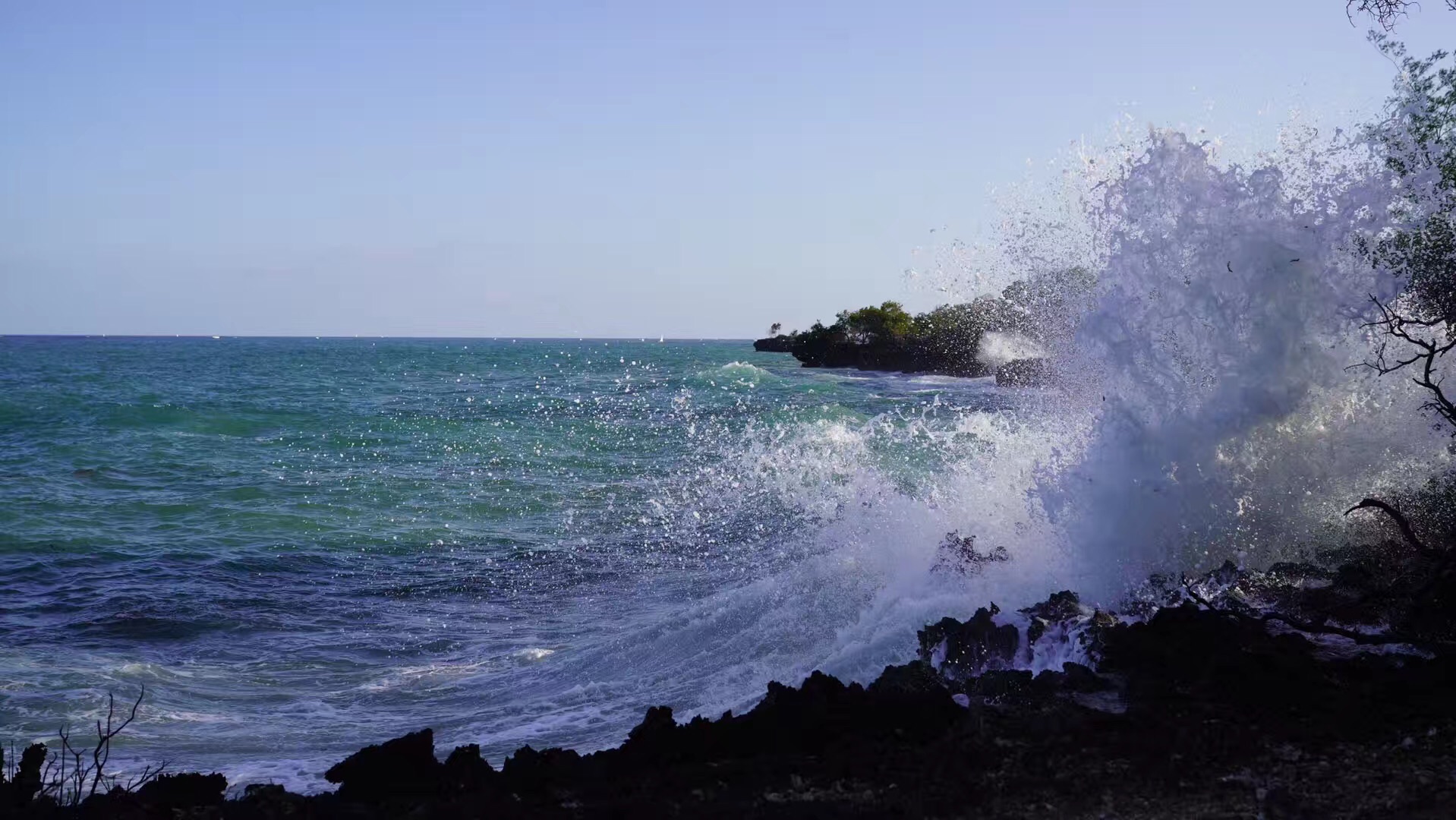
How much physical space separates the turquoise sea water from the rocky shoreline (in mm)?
1546

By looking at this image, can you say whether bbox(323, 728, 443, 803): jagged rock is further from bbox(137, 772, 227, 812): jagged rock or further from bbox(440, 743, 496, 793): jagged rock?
bbox(137, 772, 227, 812): jagged rock

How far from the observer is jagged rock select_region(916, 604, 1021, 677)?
6859 mm

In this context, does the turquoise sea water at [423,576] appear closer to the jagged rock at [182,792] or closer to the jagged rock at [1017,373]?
the jagged rock at [182,792]

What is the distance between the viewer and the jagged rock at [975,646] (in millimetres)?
6859

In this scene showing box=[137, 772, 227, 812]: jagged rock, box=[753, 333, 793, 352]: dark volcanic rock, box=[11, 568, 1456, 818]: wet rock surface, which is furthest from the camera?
box=[753, 333, 793, 352]: dark volcanic rock

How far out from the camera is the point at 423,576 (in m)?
12.6

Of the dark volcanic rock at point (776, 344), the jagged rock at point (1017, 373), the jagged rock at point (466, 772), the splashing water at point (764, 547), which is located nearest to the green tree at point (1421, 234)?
the splashing water at point (764, 547)

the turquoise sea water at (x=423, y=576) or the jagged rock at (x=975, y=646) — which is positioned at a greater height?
the jagged rock at (x=975, y=646)

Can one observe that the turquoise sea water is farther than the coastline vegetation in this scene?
Yes

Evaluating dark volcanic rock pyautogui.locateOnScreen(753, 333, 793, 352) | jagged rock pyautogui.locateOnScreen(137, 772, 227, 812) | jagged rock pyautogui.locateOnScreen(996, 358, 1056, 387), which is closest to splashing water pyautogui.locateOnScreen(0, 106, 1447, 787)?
jagged rock pyautogui.locateOnScreen(137, 772, 227, 812)

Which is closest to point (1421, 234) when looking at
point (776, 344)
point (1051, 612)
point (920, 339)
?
point (1051, 612)

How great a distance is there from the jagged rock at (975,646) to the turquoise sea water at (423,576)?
85cm

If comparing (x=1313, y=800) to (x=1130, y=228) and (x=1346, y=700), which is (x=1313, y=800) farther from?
(x=1130, y=228)

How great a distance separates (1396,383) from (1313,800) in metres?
5.94
